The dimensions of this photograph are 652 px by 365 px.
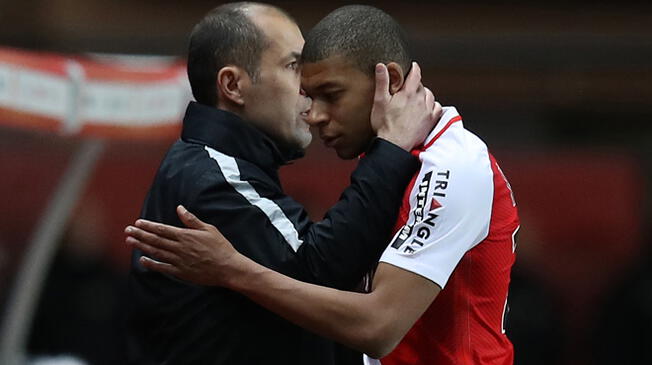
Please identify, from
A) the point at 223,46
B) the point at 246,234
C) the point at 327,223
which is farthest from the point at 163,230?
the point at 223,46

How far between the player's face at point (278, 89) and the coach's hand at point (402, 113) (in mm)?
376

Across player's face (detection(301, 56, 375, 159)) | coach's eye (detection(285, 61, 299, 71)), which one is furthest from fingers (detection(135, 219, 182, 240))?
coach's eye (detection(285, 61, 299, 71))

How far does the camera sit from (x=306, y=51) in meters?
3.49

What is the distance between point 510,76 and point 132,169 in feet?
11.7

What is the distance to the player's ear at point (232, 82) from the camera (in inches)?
146

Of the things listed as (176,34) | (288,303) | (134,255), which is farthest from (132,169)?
(288,303)

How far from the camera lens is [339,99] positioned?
342 centimetres

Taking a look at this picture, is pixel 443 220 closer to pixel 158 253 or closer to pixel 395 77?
pixel 395 77

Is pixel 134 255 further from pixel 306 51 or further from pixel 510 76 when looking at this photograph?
pixel 510 76

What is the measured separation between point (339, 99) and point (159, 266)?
0.65 meters

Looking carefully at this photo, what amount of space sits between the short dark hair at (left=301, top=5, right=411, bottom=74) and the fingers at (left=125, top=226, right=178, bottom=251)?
2.05 feet

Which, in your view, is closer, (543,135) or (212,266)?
(212,266)

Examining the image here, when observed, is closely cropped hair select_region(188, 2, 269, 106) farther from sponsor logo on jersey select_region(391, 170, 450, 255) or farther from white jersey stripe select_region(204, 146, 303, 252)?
sponsor logo on jersey select_region(391, 170, 450, 255)

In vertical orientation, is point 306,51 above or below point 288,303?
above
